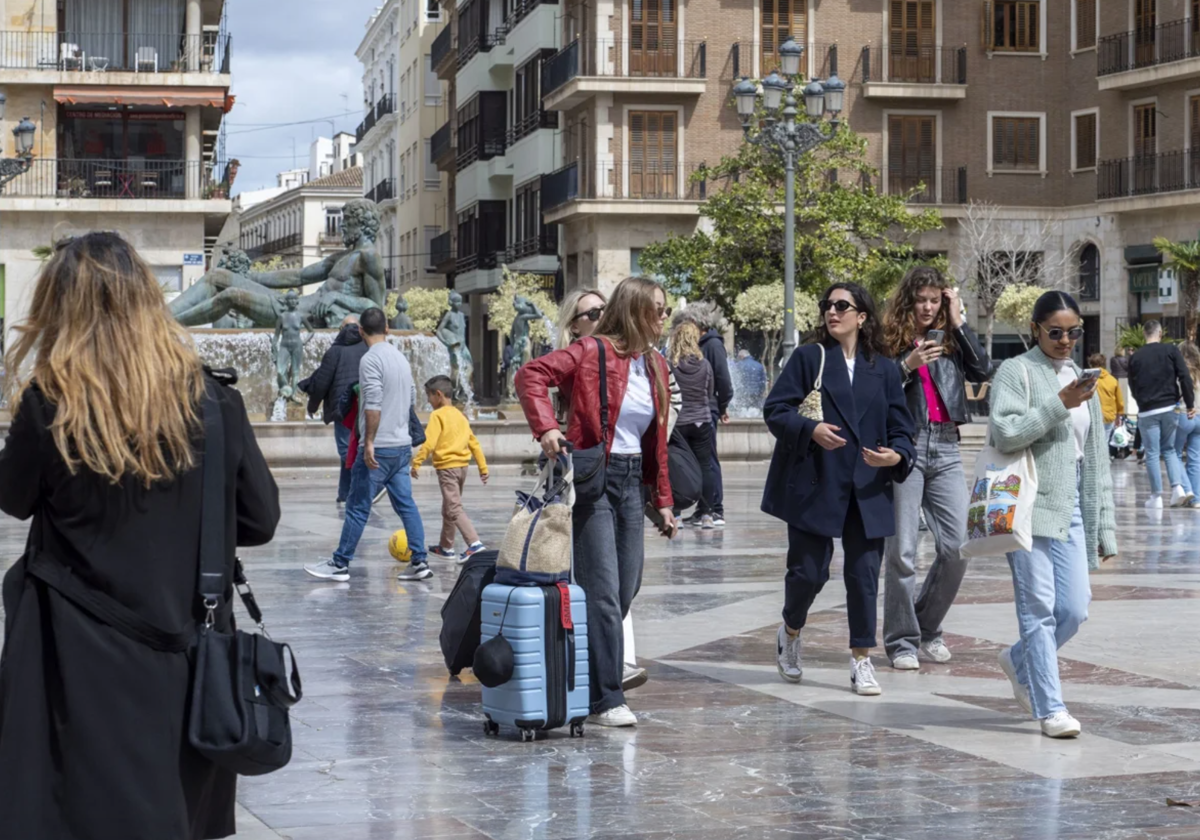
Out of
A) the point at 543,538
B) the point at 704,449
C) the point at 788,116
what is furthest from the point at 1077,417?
the point at 788,116

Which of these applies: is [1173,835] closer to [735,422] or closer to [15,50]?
[735,422]

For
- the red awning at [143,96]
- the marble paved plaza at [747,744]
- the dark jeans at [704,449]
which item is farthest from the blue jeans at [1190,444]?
the red awning at [143,96]

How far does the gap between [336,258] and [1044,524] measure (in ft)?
77.5

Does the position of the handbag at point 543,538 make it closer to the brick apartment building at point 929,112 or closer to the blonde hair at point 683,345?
the blonde hair at point 683,345

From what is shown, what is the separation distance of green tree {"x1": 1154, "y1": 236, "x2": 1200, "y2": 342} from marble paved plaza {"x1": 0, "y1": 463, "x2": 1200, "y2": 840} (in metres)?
33.2

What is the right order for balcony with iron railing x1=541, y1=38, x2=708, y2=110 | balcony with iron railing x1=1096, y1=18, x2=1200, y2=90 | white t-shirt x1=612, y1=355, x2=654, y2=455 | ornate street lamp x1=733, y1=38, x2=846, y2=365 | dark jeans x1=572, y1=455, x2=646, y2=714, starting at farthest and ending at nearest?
balcony with iron railing x1=541, y1=38, x2=708, y2=110, balcony with iron railing x1=1096, y1=18, x2=1200, y2=90, ornate street lamp x1=733, y1=38, x2=846, y2=365, white t-shirt x1=612, y1=355, x2=654, y2=455, dark jeans x1=572, y1=455, x2=646, y2=714

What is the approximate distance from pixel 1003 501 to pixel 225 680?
4132mm

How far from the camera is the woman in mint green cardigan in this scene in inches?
299

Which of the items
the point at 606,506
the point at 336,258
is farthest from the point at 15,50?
the point at 606,506

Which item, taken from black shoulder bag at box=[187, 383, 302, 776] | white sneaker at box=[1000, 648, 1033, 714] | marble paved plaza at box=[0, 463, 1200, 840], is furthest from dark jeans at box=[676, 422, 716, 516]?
black shoulder bag at box=[187, 383, 302, 776]

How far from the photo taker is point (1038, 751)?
24.3 feet

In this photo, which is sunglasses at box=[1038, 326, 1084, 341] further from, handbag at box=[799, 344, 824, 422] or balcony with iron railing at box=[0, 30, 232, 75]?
balcony with iron railing at box=[0, 30, 232, 75]

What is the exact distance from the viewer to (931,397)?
9.52 meters

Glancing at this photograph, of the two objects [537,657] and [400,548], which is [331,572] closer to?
[400,548]
